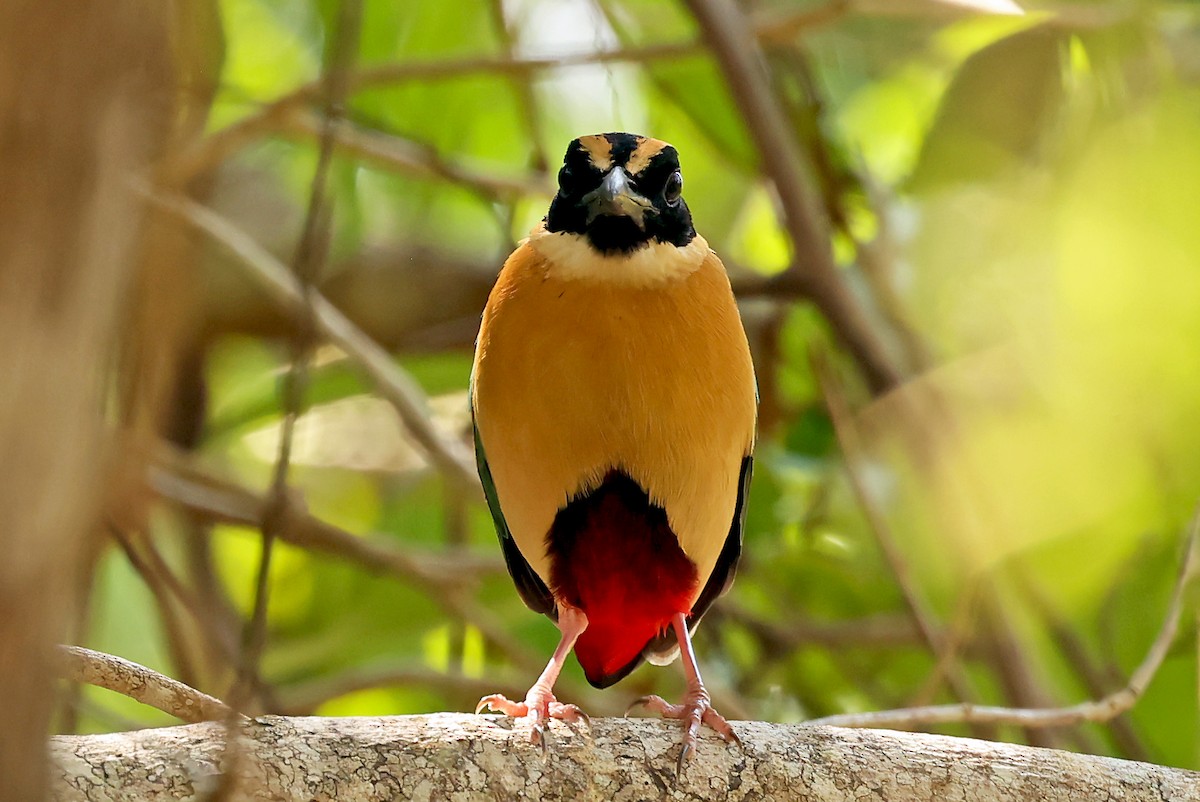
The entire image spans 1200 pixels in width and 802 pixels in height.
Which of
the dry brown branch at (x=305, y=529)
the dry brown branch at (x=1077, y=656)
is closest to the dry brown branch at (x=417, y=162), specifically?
the dry brown branch at (x=305, y=529)

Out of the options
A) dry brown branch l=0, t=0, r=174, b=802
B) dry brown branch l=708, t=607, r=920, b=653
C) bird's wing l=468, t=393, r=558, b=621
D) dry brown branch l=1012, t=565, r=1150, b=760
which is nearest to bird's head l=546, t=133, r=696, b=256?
bird's wing l=468, t=393, r=558, b=621

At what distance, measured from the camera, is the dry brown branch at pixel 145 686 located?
6.32 ft

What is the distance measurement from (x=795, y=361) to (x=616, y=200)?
199cm

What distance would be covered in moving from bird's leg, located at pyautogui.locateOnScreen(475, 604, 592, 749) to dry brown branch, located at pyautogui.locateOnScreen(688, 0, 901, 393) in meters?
1.43

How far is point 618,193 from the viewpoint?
277cm

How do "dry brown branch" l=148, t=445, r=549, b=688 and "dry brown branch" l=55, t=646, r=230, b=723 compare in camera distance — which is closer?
"dry brown branch" l=55, t=646, r=230, b=723

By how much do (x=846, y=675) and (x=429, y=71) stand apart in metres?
2.29

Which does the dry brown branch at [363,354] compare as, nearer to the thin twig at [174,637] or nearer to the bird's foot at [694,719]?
the thin twig at [174,637]

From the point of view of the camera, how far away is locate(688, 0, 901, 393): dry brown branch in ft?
12.9

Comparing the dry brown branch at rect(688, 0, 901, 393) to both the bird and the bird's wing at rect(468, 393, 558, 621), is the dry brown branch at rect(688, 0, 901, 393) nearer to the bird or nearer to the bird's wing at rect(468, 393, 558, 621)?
the bird

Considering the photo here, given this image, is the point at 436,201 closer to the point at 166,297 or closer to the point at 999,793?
the point at 166,297

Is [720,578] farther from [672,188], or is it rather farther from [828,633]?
[828,633]

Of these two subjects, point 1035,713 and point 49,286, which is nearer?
point 49,286

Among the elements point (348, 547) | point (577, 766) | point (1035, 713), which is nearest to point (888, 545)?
point (1035, 713)
